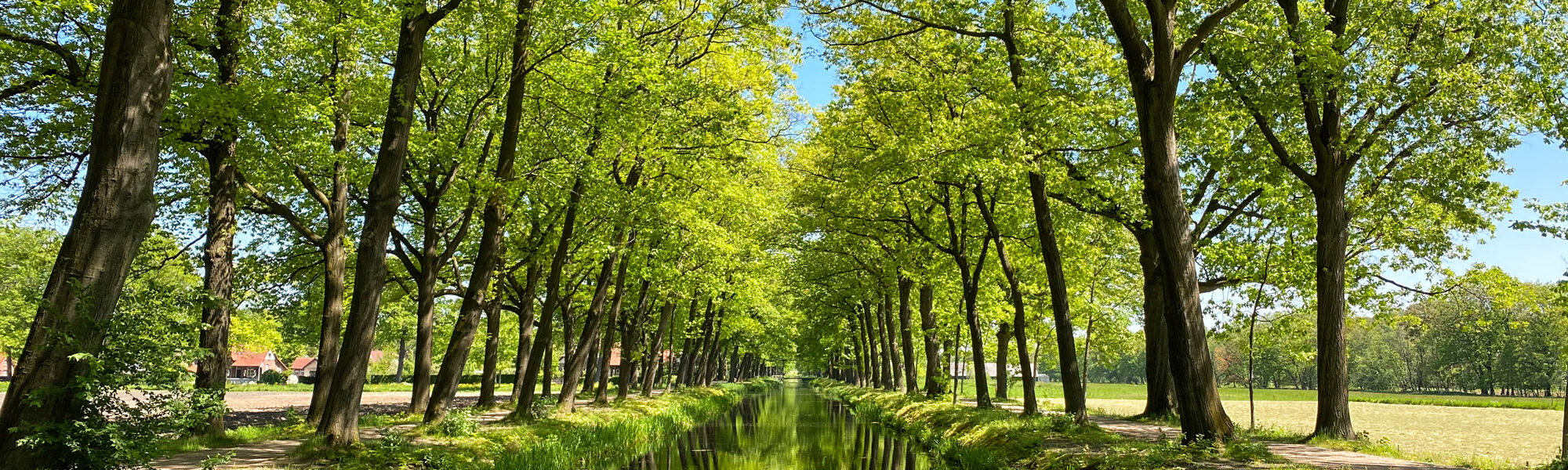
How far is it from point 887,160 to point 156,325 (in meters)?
10.8

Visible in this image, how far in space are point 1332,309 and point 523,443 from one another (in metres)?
13.4

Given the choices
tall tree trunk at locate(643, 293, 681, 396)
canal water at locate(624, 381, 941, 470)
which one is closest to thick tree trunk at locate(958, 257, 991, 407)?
canal water at locate(624, 381, 941, 470)

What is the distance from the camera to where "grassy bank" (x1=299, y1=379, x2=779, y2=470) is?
10.9 meters

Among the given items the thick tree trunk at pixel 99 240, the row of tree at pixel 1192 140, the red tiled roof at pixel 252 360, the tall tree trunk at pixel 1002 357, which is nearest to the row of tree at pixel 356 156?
the thick tree trunk at pixel 99 240

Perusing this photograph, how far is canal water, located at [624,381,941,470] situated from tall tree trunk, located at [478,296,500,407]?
4.81 m

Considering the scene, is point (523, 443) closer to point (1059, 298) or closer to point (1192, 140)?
point (1059, 298)

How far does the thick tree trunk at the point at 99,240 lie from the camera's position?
661cm

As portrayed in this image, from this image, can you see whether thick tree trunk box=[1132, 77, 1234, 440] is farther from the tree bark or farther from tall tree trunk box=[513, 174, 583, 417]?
tall tree trunk box=[513, 174, 583, 417]

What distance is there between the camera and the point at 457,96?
639 inches

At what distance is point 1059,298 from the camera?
52.4 feet

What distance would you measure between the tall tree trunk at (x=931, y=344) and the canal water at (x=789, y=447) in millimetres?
2542

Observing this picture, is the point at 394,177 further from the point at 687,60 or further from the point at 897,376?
the point at 897,376

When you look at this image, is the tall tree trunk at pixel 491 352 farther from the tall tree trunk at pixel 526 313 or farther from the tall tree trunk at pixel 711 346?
the tall tree trunk at pixel 711 346

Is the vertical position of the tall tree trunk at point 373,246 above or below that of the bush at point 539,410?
above
